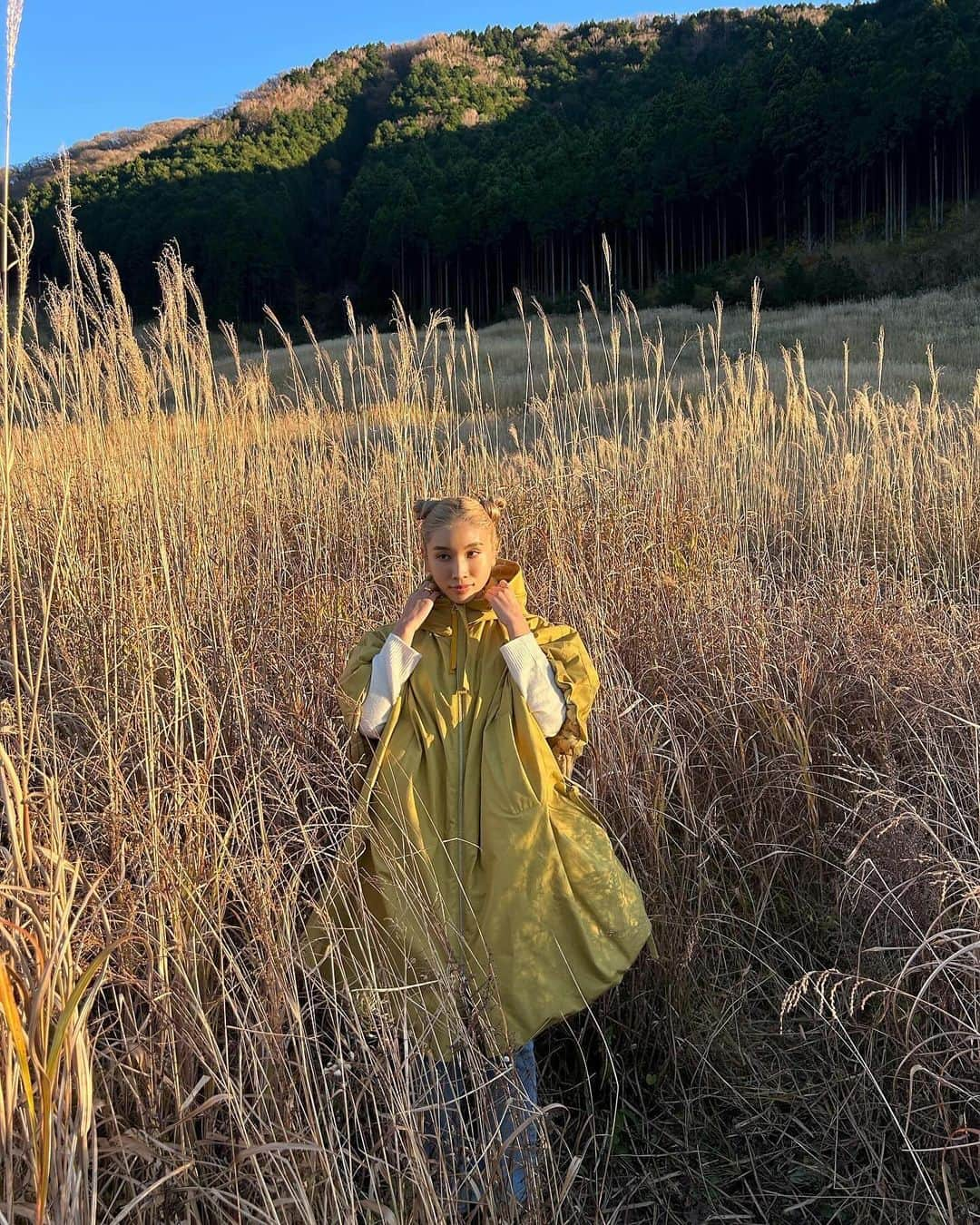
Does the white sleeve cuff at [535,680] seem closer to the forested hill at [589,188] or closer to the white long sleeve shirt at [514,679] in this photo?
the white long sleeve shirt at [514,679]

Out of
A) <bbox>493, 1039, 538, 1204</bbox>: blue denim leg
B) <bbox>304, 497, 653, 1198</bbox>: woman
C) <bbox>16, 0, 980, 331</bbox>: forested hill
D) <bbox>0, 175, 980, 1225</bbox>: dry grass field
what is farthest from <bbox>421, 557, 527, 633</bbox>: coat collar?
<bbox>16, 0, 980, 331</bbox>: forested hill

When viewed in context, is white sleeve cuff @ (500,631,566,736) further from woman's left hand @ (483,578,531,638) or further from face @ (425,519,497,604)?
face @ (425,519,497,604)

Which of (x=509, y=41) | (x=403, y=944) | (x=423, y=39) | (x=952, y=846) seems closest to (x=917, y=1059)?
(x=952, y=846)

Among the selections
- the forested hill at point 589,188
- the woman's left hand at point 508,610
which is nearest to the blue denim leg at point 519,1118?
the woman's left hand at point 508,610

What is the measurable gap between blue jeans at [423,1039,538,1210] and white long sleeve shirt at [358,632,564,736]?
562 millimetres

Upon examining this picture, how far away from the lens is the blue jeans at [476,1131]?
1.14 meters

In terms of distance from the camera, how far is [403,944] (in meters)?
1.44

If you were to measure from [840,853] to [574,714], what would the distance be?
79 centimetres

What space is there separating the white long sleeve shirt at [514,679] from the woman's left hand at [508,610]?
0.05 ft

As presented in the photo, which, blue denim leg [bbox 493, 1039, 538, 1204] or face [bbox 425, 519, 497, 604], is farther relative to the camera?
face [bbox 425, 519, 497, 604]

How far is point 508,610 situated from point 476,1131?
2.84ft

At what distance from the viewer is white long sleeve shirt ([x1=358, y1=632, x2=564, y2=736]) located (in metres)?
1.56

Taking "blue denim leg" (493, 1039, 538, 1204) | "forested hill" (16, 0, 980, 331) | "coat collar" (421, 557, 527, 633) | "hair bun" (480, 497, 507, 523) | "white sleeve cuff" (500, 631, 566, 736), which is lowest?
"blue denim leg" (493, 1039, 538, 1204)

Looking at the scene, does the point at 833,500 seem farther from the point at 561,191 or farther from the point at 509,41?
the point at 509,41
